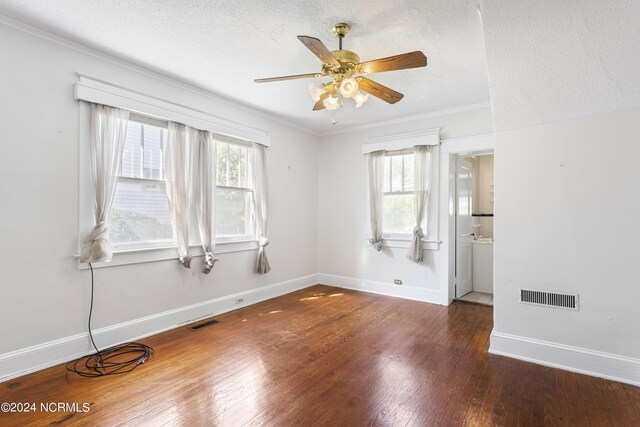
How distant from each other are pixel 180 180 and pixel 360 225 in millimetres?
2992

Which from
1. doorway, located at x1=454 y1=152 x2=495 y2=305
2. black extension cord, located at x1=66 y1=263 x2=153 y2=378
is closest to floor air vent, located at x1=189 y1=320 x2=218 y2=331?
black extension cord, located at x1=66 y1=263 x2=153 y2=378

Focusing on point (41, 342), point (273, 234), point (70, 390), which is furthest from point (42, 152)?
point (273, 234)

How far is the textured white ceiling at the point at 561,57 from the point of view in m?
1.96

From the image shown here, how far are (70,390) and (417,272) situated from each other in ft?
13.8

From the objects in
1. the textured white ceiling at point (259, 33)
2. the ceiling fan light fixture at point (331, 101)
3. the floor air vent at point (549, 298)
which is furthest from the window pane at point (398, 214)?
the ceiling fan light fixture at point (331, 101)

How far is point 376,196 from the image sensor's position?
16.7 feet

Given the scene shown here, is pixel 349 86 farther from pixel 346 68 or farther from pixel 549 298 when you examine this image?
pixel 549 298

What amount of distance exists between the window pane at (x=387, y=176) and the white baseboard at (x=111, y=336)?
2.53m

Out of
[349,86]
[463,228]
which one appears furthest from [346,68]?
[463,228]

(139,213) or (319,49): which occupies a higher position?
(319,49)

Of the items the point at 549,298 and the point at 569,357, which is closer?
the point at 569,357

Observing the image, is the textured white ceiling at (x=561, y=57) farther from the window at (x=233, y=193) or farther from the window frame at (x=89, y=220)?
the window frame at (x=89, y=220)

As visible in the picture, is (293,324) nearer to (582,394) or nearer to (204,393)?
(204,393)

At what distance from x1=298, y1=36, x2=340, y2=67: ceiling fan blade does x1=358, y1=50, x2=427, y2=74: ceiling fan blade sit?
235mm
